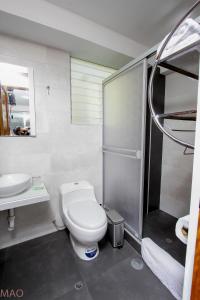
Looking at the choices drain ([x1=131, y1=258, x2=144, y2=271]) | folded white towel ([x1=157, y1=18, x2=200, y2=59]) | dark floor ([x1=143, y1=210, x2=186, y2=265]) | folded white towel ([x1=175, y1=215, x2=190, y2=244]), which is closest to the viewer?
folded white towel ([x1=157, y1=18, x2=200, y2=59])

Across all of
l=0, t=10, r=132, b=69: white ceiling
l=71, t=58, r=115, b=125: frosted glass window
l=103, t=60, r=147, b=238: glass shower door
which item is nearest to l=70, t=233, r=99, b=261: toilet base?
l=103, t=60, r=147, b=238: glass shower door

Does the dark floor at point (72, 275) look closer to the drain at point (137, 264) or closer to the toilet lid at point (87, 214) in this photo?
the drain at point (137, 264)

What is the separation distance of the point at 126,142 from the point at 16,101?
123cm

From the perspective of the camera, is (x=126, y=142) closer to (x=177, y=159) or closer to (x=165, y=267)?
(x=177, y=159)

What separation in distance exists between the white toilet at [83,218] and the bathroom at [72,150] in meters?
0.05

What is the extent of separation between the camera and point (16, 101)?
152 centimetres

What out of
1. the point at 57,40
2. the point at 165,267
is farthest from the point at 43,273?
the point at 57,40

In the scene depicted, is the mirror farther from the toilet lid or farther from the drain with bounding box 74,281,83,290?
the drain with bounding box 74,281,83,290

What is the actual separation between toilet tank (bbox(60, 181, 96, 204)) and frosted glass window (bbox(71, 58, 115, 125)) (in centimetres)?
79

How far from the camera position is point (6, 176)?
1436mm

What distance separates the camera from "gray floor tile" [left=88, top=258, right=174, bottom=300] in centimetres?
112

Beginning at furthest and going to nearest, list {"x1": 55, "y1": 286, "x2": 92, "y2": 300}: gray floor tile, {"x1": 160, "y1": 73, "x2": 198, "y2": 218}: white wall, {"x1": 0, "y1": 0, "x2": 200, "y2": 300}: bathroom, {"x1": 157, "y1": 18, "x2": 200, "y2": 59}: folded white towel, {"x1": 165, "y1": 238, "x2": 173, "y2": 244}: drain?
{"x1": 160, "y1": 73, "x2": 198, "y2": 218}: white wall < {"x1": 165, "y1": 238, "x2": 173, "y2": 244}: drain < {"x1": 0, "y1": 0, "x2": 200, "y2": 300}: bathroom < {"x1": 55, "y1": 286, "x2": 92, "y2": 300}: gray floor tile < {"x1": 157, "y1": 18, "x2": 200, "y2": 59}: folded white towel

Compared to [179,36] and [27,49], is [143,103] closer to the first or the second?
[179,36]

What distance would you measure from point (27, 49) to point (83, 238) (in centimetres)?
190
